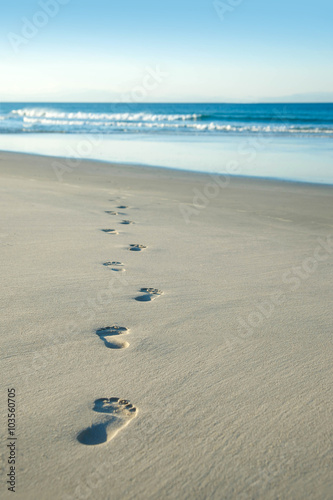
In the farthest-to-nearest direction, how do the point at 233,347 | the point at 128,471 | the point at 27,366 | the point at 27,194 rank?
the point at 27,194
the point at 233,347
the point at 27,366
the point at 128,471

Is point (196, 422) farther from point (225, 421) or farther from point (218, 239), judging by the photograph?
point (218, 239)

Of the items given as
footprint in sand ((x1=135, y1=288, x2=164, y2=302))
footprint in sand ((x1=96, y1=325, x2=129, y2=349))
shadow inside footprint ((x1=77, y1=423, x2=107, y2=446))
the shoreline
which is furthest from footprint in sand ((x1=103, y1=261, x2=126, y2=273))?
the shoreline

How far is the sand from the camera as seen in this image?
5.20 ft

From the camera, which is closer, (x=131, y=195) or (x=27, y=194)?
(x=27, y=194)

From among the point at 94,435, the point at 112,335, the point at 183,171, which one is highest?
the point at 183,171

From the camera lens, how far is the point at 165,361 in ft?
7.39

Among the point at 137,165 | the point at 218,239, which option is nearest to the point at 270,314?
the point at 218,239

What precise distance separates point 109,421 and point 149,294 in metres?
1.36

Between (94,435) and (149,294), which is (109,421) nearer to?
(94,435)

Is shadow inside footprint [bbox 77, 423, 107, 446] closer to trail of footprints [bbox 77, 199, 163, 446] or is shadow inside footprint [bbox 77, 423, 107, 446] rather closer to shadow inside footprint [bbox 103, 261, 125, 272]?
trail of footprints [bbox 77, 199, 163, 446]

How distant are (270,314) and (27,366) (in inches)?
57.6

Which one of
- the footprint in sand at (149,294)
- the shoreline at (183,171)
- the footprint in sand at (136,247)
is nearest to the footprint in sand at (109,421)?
the footprint in sand at (149,294)

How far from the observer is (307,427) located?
1.82 m

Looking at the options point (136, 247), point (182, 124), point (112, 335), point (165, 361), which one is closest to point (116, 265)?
point (136, 247)
